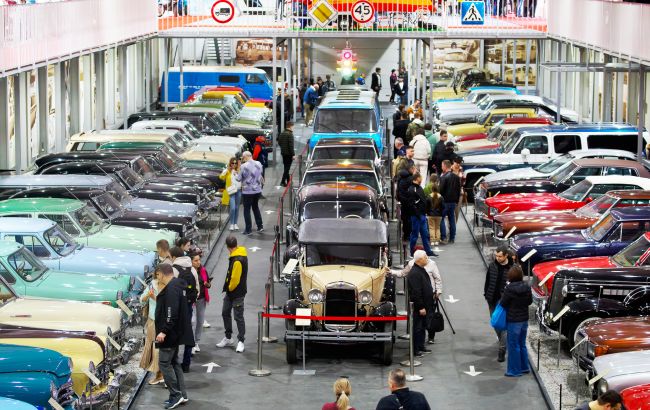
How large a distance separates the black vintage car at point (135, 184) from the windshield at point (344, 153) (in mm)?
4049

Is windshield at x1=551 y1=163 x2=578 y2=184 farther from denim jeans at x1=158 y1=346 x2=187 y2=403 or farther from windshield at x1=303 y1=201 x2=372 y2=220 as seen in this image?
denim jeans at x1=158 y1=346 x2=187 y2=403

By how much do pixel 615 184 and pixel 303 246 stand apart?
8.28 metres

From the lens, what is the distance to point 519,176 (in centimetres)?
2819

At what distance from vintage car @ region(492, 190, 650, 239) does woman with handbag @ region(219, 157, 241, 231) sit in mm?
5380

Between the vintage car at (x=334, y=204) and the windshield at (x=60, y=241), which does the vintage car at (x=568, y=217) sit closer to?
the vintage car at (x=334, y=204)

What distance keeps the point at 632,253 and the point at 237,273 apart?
5.52m

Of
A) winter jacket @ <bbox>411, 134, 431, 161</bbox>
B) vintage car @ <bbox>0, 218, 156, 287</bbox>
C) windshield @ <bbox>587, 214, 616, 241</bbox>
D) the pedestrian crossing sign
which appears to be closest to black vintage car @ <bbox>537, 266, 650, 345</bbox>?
windshield @ <bbox>587, 214, 616, 241</bbox>

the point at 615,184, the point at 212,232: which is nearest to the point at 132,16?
the point at 212,232

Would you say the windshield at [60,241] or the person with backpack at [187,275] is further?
the windshield at [60,241]

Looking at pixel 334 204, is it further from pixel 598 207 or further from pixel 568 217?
pixel 598 207

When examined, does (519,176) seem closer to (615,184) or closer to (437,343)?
(615,184)

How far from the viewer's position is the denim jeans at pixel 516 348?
17.4 m

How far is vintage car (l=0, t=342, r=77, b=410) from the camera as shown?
1357 centimetres

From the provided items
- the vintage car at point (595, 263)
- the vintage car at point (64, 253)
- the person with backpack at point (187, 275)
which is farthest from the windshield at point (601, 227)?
the person with backpack at point (187, 275)
